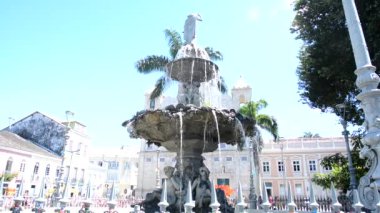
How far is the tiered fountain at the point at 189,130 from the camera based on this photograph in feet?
21.9

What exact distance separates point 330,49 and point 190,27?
20.4 feet

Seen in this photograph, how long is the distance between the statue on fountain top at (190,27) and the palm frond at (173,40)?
35.5 ft

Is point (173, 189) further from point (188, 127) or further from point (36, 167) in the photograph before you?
point (36, 167)

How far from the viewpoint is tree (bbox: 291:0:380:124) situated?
11016 mm

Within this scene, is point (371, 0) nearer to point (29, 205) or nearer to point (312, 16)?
point (312, 16)

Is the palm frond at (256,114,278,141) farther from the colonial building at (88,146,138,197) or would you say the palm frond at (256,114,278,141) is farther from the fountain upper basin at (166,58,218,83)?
the colonial building at (88,146,138,197)

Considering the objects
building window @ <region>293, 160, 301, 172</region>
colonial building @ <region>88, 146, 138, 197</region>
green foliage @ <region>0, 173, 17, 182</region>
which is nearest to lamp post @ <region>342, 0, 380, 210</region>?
green foliage @ <region>0, 173, 17, 182</region>

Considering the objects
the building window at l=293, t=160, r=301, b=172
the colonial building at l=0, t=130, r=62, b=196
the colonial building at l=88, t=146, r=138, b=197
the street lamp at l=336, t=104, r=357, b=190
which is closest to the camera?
the street lamp at l=336, t=104, r=357, b=190

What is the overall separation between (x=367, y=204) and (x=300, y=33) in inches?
396

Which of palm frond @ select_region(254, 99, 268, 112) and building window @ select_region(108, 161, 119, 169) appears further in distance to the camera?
building window @ select_region(108, 161, 119, 169)

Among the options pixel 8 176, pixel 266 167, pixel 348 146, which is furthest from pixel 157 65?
pixel 266 167

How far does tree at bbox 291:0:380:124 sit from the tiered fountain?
6.14 meters

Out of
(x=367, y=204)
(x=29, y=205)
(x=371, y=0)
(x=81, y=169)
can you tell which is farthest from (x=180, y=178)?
(x=81, y=169)

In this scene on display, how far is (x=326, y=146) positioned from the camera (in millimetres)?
Result: 39469
